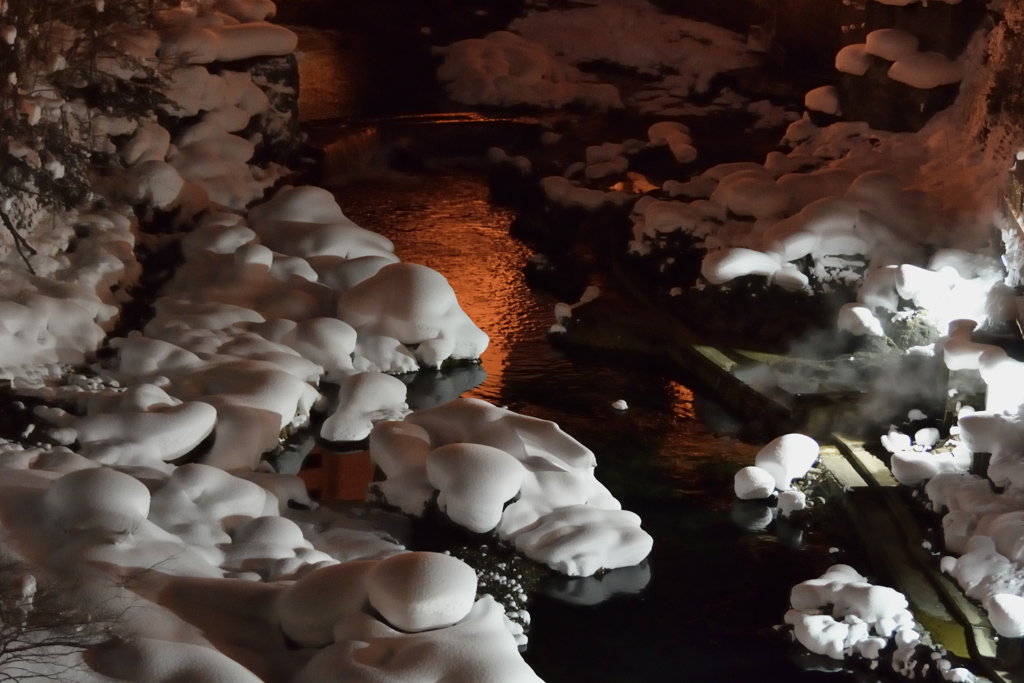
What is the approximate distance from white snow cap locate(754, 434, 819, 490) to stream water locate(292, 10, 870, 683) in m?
0.27

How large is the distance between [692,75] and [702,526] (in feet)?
34.1

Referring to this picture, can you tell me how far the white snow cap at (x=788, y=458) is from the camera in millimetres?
6359

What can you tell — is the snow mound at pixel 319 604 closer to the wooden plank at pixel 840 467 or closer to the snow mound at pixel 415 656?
the snow mound at pixel 415 656

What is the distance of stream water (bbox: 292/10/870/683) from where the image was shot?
5.11 metres

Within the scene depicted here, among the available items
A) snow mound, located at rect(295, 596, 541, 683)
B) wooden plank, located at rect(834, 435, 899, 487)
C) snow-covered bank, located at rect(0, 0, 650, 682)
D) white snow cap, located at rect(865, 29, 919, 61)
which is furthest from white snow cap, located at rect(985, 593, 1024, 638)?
white snow cap, located at rect(865, 29, 919, 61)

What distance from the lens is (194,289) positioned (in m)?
8.48

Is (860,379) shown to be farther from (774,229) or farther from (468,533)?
(468,533)

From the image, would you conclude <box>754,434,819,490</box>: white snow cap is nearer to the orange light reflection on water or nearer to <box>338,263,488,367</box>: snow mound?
the orange light reflection on water

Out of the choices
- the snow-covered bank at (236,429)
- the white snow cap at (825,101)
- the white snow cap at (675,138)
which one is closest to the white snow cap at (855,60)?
the white snow cap at (825,101)

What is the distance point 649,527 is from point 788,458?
0.88m

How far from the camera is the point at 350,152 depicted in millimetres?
12430

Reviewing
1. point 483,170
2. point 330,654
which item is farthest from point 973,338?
point 483,170

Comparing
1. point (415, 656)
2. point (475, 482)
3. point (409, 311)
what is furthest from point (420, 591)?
point (409, 311)

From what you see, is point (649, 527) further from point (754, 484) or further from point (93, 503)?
point (93, 503)
